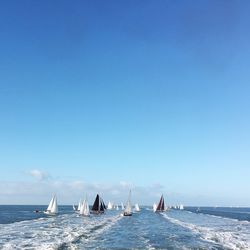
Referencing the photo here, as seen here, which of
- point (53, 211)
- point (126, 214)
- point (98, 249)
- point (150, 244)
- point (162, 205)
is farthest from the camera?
point (162, 205)

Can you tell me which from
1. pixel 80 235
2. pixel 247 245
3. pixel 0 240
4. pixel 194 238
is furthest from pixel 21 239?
pixel 247 245

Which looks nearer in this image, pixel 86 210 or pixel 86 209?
pixel 86 210

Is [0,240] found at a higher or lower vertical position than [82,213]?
lower

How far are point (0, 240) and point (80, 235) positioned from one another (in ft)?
46.1

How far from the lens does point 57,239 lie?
199 ft

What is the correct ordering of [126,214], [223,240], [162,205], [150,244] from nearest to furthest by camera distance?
[150,244]
[223,240]
[126,214]
[162,205]

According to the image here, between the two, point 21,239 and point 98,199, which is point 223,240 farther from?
point 98,199

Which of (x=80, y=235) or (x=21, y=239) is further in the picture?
(x=80, y=235)

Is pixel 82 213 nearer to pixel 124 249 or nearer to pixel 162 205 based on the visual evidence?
pixel 162 205

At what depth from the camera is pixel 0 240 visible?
191 feet

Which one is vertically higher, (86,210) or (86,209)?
(86,209)

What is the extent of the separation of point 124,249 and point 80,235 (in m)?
17.0

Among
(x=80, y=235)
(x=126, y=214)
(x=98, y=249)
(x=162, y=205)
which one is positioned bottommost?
(x=98, y=249)

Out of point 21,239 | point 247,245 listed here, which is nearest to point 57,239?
point 21,239
